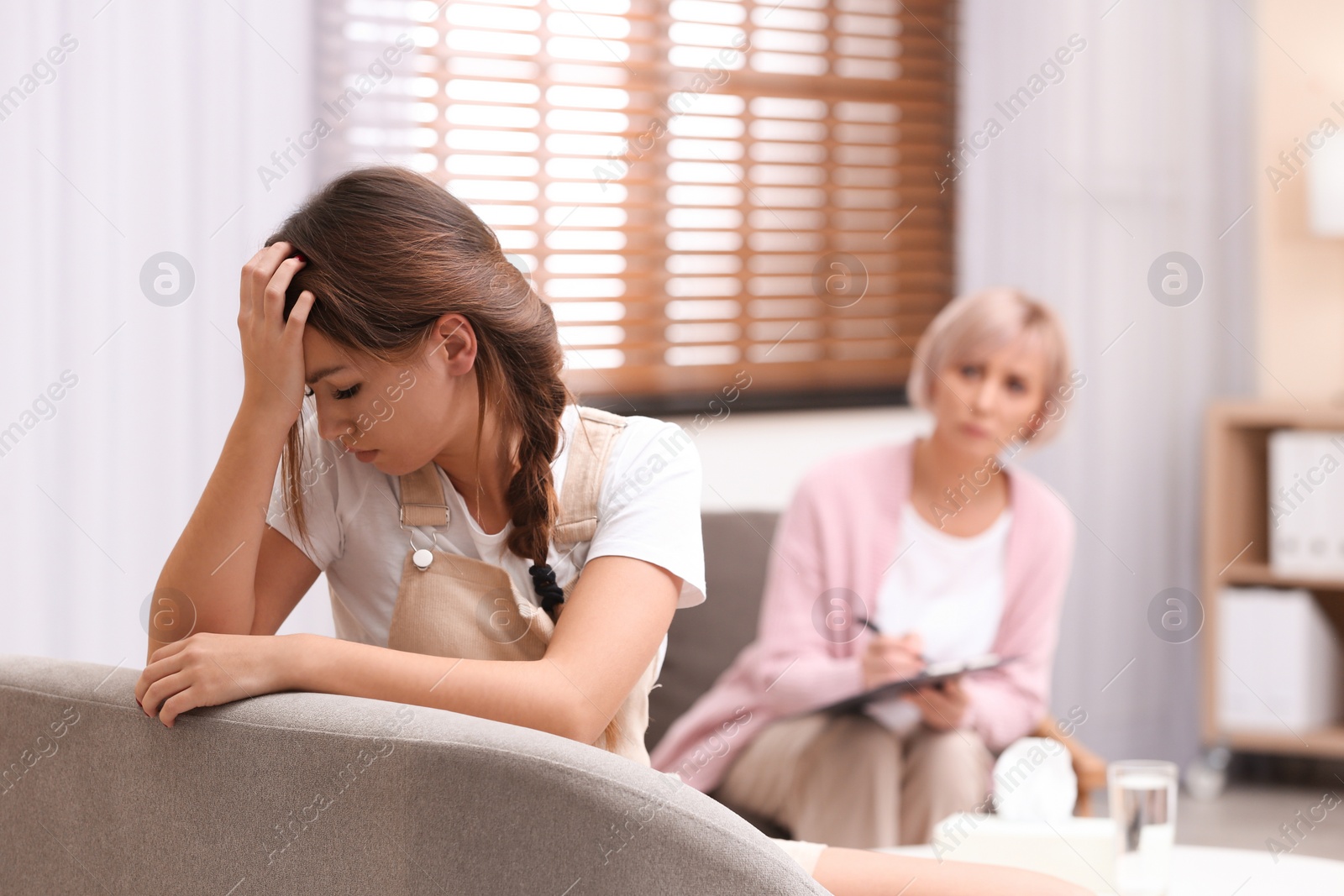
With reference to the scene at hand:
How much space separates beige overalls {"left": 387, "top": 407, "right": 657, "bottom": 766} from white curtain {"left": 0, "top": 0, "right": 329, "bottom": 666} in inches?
31.7

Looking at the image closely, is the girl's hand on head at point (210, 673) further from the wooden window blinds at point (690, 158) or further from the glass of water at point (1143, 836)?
the wooden window blinds at point (690, 158)

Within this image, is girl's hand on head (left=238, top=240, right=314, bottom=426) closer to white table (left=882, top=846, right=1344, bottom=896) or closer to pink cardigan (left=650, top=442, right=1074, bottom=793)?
white table (left=882, top=846, right=1344, bottom=896)

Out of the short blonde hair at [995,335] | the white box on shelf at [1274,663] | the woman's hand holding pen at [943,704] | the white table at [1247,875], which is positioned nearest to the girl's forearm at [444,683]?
the white table at [1247,875]

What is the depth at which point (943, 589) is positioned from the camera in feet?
6.68

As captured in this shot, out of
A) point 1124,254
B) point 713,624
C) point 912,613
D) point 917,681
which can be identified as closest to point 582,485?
point 917,681

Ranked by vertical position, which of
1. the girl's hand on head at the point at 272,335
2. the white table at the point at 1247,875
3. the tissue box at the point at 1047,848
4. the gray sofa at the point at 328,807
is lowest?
the white table at the point at 1247,875

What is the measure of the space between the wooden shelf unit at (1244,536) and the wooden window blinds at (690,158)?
0.80 meters

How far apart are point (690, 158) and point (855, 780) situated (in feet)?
4.64

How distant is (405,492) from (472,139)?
53.9 inches

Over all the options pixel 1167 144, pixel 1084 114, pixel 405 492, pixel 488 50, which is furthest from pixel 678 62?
pixel 405 492

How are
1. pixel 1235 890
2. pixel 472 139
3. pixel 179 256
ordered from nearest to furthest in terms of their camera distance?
pixel 1235 890, pixel 179 256, pixel 472 139

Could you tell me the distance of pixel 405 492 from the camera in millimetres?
1063

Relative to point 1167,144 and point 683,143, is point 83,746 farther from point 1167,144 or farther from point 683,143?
point 1167,144

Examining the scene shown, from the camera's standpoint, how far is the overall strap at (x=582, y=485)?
1.04 meters
